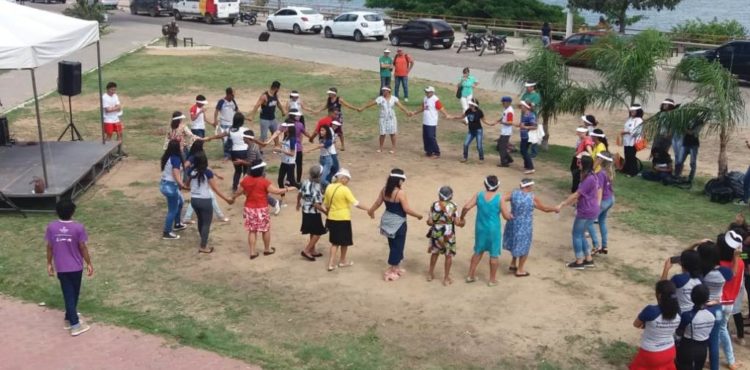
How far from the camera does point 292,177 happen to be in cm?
1281

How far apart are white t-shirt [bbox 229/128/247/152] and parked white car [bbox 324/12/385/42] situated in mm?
26196

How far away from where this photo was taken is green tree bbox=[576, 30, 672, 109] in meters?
15.4

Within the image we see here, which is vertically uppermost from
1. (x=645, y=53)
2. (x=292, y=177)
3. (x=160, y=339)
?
(x=645, y=53)

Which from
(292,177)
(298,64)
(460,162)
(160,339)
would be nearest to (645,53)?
(460,162)

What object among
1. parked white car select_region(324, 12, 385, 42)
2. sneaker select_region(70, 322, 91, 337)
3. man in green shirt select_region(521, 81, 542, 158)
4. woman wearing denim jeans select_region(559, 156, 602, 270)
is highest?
parked white car select_region(324, 12, 385, 42)

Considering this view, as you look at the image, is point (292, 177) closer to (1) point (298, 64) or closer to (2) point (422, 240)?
(2) point (422, 240)

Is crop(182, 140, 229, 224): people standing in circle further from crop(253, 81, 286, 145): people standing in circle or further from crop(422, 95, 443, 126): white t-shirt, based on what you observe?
crop(422, 95, 443, 126): white t-shirt

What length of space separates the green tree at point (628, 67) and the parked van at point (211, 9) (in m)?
34.1

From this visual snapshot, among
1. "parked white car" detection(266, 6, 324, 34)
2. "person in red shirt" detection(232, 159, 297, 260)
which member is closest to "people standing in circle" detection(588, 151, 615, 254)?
"person in red shirt" detection(232, 159, 297, 260)

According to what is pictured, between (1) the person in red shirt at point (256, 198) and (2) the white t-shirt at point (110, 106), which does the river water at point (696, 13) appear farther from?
(1) the person in red shirt at point (256, 198)

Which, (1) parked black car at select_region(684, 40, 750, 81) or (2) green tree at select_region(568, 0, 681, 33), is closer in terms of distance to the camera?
(1) parked black car at select_region(684, 40, 750, 81)

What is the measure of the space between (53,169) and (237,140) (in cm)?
343

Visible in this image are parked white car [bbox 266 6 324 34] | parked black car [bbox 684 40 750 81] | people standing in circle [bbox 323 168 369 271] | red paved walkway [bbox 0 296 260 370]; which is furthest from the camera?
parked white car [bbox 266 6 324 34]

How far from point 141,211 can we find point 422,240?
464 cm
